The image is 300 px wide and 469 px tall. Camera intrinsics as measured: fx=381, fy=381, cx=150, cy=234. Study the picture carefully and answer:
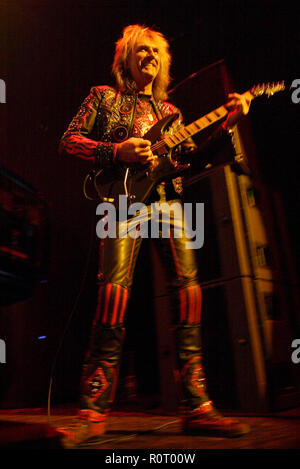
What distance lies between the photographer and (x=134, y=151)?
1.37 metres

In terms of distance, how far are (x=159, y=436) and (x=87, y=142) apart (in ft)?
3.53

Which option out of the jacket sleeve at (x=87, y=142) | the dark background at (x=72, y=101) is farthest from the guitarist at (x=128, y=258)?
the dark background at (x=72, y=101)

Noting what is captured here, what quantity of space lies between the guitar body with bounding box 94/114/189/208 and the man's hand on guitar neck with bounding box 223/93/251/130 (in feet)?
0.76

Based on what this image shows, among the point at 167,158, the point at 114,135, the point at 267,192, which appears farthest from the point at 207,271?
the point at 114,135

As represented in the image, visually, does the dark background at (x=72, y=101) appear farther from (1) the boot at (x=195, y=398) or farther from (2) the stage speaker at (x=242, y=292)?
(1) the boot at (x=195, y=398)

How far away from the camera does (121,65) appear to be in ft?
5.59

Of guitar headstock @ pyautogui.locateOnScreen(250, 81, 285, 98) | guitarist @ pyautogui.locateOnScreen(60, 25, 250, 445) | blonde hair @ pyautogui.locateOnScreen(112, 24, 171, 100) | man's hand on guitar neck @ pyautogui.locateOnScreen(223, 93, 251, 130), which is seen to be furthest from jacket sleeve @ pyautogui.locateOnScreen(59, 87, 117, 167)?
guitar headstock @ pyautogui.locateOnScreen(250, 81, 285, 98)

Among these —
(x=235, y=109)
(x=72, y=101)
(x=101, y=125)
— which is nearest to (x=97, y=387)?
(x=101, y=125)

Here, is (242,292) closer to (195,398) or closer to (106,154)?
(195,398)

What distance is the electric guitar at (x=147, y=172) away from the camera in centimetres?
143

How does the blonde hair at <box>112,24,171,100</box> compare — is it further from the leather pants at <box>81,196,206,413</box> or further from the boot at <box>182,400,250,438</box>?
the boot at <box>182,400,250,438</box>

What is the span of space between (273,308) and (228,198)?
58 cm

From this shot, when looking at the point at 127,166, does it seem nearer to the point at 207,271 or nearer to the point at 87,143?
the point at 87,143

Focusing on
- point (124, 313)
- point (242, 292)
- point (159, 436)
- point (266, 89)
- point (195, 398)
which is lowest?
point (159, 436)
